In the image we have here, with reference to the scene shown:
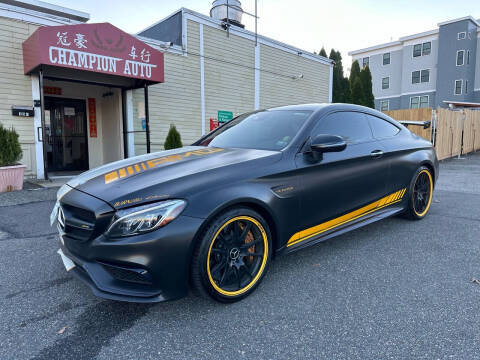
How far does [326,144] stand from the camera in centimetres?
266

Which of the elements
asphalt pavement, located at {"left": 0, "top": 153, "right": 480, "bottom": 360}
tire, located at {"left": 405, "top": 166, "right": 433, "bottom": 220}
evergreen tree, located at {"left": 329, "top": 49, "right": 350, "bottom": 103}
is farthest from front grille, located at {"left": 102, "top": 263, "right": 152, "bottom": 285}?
evergreen tree, located at {"left": 329, "top": 49, "right": 350, "bottom": 103}

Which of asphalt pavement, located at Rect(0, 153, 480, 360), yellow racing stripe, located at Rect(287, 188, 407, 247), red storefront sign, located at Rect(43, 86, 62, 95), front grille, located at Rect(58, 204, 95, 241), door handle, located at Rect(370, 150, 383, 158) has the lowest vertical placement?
asphalt pavement, located at Rect(0, 153, 480, 360)

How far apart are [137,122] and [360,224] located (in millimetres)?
8241

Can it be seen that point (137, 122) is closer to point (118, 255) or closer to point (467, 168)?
point (118, 255)

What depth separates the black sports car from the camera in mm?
1950

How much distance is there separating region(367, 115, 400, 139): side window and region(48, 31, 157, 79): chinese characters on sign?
6016 mm

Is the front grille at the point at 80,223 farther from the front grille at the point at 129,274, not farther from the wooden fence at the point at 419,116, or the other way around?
the wooden fence at the point at 419,116

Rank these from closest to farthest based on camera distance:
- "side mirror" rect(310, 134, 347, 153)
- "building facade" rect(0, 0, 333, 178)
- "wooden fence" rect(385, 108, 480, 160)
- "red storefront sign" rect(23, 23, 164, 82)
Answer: "side mirror" rect(310, 134, 347, 153)
"red storefront sign" rect(23, 23, 164, 82)
"building facade" rect(0, 0, 333, 178)
"wooden fence" rect(385, 108, 480, 160)

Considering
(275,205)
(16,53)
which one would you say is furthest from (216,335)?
(16,53)

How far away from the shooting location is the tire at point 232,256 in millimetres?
2084

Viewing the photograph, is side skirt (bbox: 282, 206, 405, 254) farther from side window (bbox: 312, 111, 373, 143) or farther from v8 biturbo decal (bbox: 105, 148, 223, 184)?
v8 biturbo decal (bbox: 105, 148, 223, 184)

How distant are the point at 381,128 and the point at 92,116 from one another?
9278 millimetres

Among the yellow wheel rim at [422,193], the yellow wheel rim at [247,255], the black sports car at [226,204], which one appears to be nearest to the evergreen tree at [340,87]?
the yellow wheel rim at [422,193]

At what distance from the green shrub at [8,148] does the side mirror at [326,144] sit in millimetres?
6236
